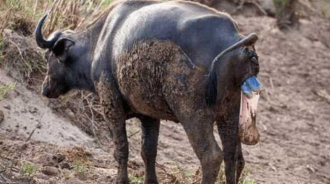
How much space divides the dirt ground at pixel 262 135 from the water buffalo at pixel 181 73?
33.7 inches

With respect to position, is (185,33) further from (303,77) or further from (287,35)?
(287,35)

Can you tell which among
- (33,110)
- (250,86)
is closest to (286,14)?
(33,110)

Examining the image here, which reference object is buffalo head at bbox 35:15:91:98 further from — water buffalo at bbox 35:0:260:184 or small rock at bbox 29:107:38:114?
small rock at bbox 29:107:38:114

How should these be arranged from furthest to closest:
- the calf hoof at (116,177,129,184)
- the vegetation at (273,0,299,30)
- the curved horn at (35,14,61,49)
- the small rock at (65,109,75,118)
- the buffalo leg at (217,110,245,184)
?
the vegetation at (273,0,299,30)
the small rock at (65,109,75,118)
the curved horn at (35,14,61,49)
the calf hoof at (116,177,129,184)
the buffalo leg at (217,110,245,184)

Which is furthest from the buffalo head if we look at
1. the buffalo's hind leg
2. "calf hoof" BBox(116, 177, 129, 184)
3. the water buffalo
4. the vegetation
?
the vegetation

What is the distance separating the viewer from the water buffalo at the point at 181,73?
281 inches

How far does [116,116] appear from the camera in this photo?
7.99m

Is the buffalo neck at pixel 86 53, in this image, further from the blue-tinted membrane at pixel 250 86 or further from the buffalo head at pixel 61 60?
the blue-tinted membrane at pixel 250 86

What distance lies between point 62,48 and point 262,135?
399cm

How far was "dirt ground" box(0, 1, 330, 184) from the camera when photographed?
8.61 meters

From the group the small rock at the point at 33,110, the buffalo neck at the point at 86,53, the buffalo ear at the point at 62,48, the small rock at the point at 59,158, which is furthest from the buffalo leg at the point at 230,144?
the small rock at the point at 33,110

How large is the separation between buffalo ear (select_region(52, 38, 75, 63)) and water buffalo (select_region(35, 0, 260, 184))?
0.31 meters

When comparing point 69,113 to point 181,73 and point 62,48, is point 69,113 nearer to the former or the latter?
point 62,48

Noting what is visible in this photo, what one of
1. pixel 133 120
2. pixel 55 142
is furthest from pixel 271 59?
pixel 55 142
